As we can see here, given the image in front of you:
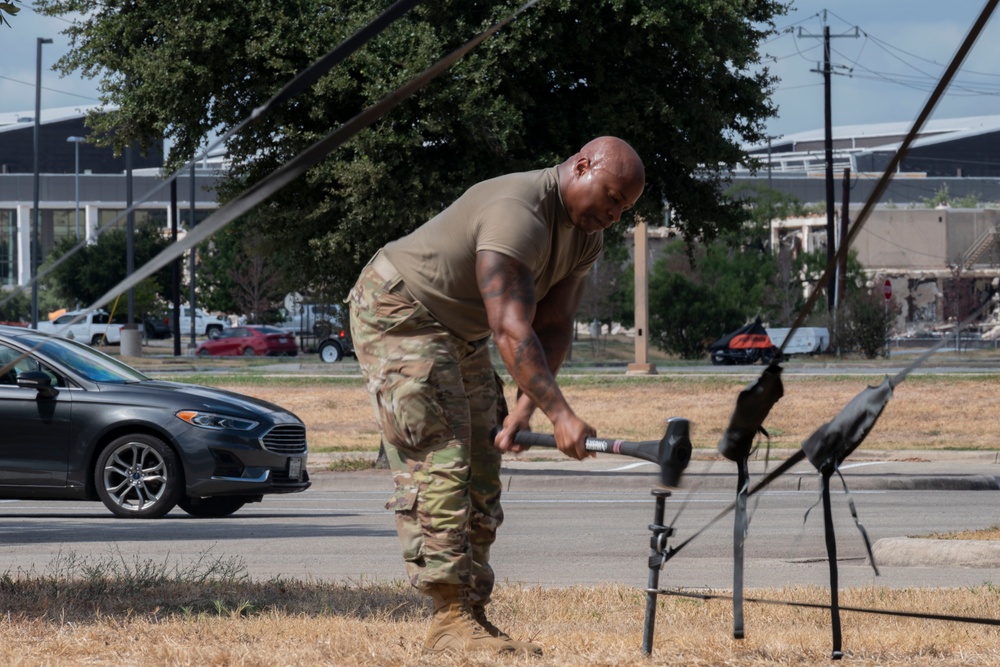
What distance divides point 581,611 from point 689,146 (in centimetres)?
991

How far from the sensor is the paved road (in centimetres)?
780

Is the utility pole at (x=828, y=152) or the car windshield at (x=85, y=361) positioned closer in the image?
the car windshield at (x=85, y=361)

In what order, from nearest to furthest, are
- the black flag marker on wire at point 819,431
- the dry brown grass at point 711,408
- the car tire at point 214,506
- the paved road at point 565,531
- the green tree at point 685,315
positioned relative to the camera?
the black flag marker on wire at point 819,431
the paved road at point 565,531
the car tire at point 214,506
the dry brown grass at point 711,408
the green tree at point 685,315

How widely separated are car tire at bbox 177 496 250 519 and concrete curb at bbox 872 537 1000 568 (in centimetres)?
514

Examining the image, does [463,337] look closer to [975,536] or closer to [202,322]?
[975,536]

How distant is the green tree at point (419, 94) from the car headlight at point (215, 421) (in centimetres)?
408

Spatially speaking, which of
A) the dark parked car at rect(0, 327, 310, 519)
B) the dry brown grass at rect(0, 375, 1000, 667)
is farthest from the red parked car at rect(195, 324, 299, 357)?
the dry brown grass at rect(0, 375, 1000, 667)

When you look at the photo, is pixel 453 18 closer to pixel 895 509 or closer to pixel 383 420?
pixel 895 509

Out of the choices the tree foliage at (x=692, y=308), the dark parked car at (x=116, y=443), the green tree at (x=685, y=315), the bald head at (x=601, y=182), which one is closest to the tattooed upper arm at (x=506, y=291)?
the bald head at (x=601, y=182)

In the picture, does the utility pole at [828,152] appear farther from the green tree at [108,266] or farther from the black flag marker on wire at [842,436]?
the black flag marker on wire at [842,436]

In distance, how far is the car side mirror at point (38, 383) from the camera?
33.6ft

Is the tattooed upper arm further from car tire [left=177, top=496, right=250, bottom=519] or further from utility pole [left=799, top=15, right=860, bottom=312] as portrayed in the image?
utility pole [left=799, top=15, right=860, bottom=312]

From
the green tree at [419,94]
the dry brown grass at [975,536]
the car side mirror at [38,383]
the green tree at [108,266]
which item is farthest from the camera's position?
the green tree at [108,266]

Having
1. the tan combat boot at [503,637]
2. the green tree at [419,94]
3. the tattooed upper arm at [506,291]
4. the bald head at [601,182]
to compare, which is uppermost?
the green tree at [419,94]
